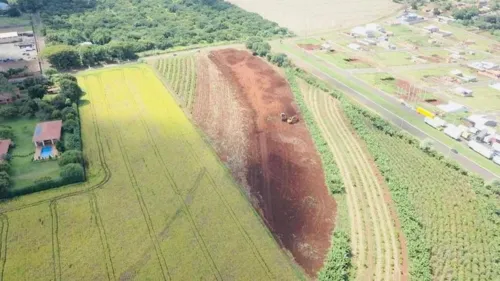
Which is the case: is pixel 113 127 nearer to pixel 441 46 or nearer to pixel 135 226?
pixel 135 226

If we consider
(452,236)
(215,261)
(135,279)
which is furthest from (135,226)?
(452,236)

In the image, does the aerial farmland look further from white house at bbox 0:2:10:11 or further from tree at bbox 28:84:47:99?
white house at bbox 0:2:10:11

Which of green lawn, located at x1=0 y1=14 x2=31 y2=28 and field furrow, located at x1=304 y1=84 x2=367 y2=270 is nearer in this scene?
field furrow, located at x1=304 y1=84 x2=367 y2=270

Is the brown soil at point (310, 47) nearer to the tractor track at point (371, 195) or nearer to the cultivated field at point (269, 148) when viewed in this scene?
the cultivated field at point (269, 148)

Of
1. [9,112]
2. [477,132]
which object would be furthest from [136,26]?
[477,132]

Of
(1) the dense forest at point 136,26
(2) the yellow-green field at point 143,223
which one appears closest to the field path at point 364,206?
(2) the yellow-green field at point 143,223

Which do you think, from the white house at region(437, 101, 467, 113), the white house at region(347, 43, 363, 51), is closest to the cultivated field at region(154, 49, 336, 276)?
the white house at region(347, 43, 363, 51)
